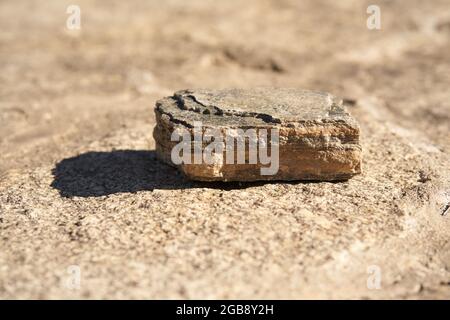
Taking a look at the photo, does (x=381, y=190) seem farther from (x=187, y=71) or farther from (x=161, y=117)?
(x=187, y=71)

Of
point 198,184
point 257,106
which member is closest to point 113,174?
point 198,184

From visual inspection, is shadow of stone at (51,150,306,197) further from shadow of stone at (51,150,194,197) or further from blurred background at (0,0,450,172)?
blurred background at (0,0,450,172)

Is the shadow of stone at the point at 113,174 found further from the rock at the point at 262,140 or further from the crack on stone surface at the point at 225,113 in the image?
the crack on stone surface at the point at 225,113

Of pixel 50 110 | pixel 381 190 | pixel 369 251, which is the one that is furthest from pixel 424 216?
pixel 50 110

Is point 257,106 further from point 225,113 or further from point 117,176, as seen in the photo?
point 117,176

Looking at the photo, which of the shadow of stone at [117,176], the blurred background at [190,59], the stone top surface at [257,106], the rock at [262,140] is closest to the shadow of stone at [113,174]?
the shadow of stone at [117,176]

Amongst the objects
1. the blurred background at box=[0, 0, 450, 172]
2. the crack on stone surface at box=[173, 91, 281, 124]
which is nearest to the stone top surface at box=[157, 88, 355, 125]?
the crack on stone surface at box=[173, 91, 281, 124]
